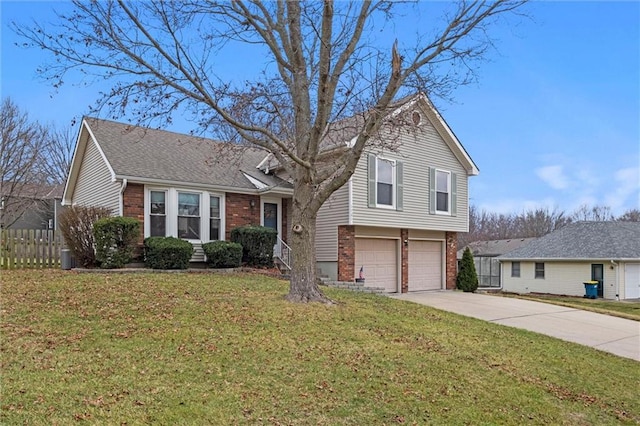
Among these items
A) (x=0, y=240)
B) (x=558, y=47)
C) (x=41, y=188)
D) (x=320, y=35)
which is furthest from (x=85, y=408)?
(x=41, y=188)

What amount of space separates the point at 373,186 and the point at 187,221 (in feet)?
20.5

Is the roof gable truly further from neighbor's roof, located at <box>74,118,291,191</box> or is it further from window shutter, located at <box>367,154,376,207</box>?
window shutter, located at <box>367,154,376,207</box>

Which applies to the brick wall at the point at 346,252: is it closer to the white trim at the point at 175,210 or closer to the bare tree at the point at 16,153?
the white trim at the point at 175,210

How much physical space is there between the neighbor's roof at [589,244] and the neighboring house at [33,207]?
2937 centimetres

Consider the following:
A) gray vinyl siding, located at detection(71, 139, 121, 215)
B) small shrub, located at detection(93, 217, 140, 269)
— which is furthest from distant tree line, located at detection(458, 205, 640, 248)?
small shrub, located at detection(93, 217, 140, 269)

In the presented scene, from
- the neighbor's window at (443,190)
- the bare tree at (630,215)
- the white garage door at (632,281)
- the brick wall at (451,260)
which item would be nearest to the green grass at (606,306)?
the brick wall at (451,260)

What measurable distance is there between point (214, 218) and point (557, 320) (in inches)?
419

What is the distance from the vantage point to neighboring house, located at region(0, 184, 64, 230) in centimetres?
2794

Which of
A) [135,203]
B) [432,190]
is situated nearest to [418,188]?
[432,190]

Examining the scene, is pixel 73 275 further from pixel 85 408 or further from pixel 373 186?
pixel 373 186

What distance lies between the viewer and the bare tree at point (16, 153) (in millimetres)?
23609

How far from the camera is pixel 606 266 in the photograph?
2678 cm

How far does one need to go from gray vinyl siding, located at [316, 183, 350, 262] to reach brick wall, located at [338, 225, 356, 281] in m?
0.19

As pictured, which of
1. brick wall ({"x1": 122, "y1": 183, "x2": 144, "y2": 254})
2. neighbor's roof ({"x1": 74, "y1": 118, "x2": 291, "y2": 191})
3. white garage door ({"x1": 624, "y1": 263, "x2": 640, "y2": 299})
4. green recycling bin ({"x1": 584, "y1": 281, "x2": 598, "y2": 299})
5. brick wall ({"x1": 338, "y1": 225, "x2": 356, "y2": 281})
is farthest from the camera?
green recycling bin ({"x1": 584, "y1": 281, "x2": 598, "y2": 299})
